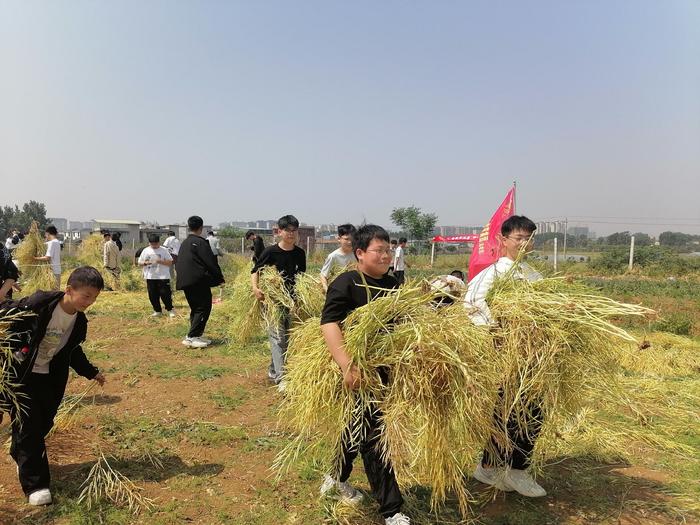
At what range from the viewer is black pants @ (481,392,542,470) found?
9.59 ft

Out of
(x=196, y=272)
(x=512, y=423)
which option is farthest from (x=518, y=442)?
(x=196, y=272)

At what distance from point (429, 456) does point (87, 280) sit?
2287 mm

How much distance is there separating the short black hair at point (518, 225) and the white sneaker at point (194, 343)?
5386mm

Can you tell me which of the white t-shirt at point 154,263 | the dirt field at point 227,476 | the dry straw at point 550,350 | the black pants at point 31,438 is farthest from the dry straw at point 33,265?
the dry straw at point 550,350

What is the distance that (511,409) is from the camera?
9.02 feet

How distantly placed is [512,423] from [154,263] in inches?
309

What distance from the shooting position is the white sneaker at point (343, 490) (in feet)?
9.91

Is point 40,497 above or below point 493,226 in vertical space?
below

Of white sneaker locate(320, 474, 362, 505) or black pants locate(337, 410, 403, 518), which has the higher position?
black pants locate(337, 410, 403, 518)

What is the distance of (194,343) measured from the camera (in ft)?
23.9

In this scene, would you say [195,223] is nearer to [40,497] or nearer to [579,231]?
[40,497]

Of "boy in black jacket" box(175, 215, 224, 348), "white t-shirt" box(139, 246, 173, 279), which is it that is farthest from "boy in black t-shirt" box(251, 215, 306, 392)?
"white t-shirt" box(139, 246, 173, 279)

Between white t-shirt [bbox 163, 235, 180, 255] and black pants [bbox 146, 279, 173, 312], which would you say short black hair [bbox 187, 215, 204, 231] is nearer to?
black pants [bbox 146, 279, 173, 312]

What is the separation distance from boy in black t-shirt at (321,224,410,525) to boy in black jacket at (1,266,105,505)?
1.50 m
